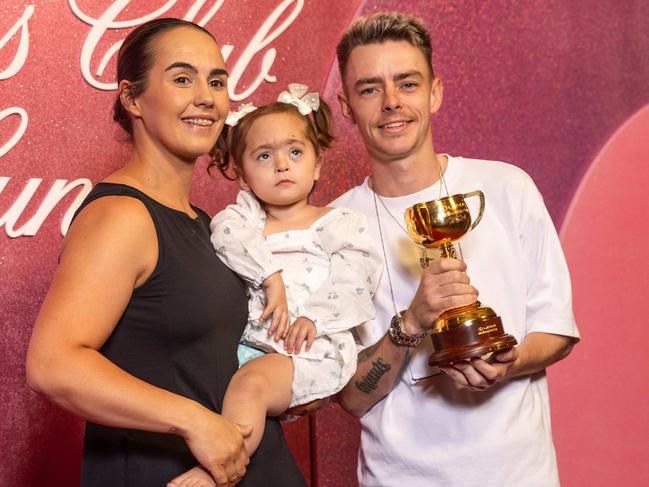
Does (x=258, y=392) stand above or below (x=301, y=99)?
below

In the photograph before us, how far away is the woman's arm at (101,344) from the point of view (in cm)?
133

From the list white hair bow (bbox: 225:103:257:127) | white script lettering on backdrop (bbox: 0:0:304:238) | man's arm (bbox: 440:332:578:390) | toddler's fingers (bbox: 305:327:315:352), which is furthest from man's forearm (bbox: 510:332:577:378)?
white script lettering on backdrop (bbox: 0:0:304:238)

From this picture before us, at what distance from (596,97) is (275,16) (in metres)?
1.29

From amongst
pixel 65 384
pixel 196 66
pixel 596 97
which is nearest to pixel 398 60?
pixel 196 66

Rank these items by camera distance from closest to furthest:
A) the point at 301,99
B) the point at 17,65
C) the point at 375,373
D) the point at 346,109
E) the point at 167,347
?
the point at 167,347
the point at 375,373
the point at 301,99
the point at 346,109
the point at 17,65

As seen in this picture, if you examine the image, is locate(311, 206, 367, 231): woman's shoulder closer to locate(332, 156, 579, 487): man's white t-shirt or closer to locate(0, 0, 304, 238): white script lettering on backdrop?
locate(332, 156, 579, 487): man's white t-shirt

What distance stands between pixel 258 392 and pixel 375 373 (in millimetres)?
404

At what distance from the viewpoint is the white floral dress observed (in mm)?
1755

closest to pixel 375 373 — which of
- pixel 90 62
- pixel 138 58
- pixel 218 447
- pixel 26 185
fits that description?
pixel 218 447

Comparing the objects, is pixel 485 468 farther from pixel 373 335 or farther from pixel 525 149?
pixel 525 149

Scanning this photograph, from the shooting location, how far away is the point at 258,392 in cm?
160

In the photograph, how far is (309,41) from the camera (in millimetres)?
2820

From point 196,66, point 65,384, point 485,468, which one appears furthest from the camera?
point 485,468

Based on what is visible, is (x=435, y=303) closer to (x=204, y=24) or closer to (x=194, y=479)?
(x=194, y=479)
